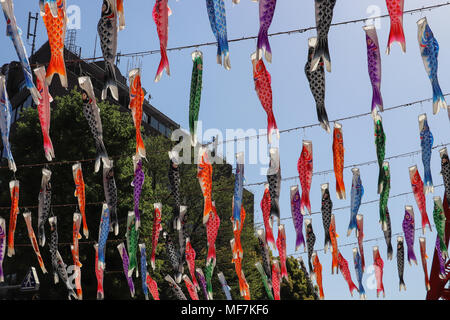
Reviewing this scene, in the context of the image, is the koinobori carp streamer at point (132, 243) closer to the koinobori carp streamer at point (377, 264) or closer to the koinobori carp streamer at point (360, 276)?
the koinobori carp streamer at point (360, 276)

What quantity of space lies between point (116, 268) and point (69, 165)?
12.6 ft

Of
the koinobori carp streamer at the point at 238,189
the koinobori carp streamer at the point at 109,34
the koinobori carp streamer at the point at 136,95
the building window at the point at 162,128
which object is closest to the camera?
the koinobori carp streamer at the point at 109,34

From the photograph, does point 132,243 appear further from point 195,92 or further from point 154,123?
point 154,123

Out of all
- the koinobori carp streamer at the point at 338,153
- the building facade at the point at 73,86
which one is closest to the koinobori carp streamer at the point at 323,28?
the koinobori carp streamer at the point at 338,153

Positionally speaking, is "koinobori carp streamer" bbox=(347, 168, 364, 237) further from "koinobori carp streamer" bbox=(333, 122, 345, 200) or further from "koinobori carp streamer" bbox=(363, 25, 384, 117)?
"koinobori carp streamer" bbox=(363, 25, 384, 117)

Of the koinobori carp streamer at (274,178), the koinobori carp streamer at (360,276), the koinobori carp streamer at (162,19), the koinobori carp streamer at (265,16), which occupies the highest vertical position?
the koinobori carp streamer at (162,19)

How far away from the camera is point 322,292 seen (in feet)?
53.0

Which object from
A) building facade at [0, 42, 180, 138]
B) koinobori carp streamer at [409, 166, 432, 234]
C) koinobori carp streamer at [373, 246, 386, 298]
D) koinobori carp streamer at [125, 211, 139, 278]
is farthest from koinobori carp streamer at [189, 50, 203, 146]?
building facade at [0, 42, 180, 138]

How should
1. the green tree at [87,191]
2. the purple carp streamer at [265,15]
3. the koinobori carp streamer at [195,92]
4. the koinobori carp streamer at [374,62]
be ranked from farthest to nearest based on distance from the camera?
the green tree at [87,191] → the koinobori carp streamer at [195,92] → the koinobori carp streamer at [374,62] → the purple carp streamer at [265,15]

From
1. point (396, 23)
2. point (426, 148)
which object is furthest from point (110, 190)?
point (396, 23)

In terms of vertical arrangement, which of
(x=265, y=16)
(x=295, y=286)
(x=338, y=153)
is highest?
(x=265, y=16)
